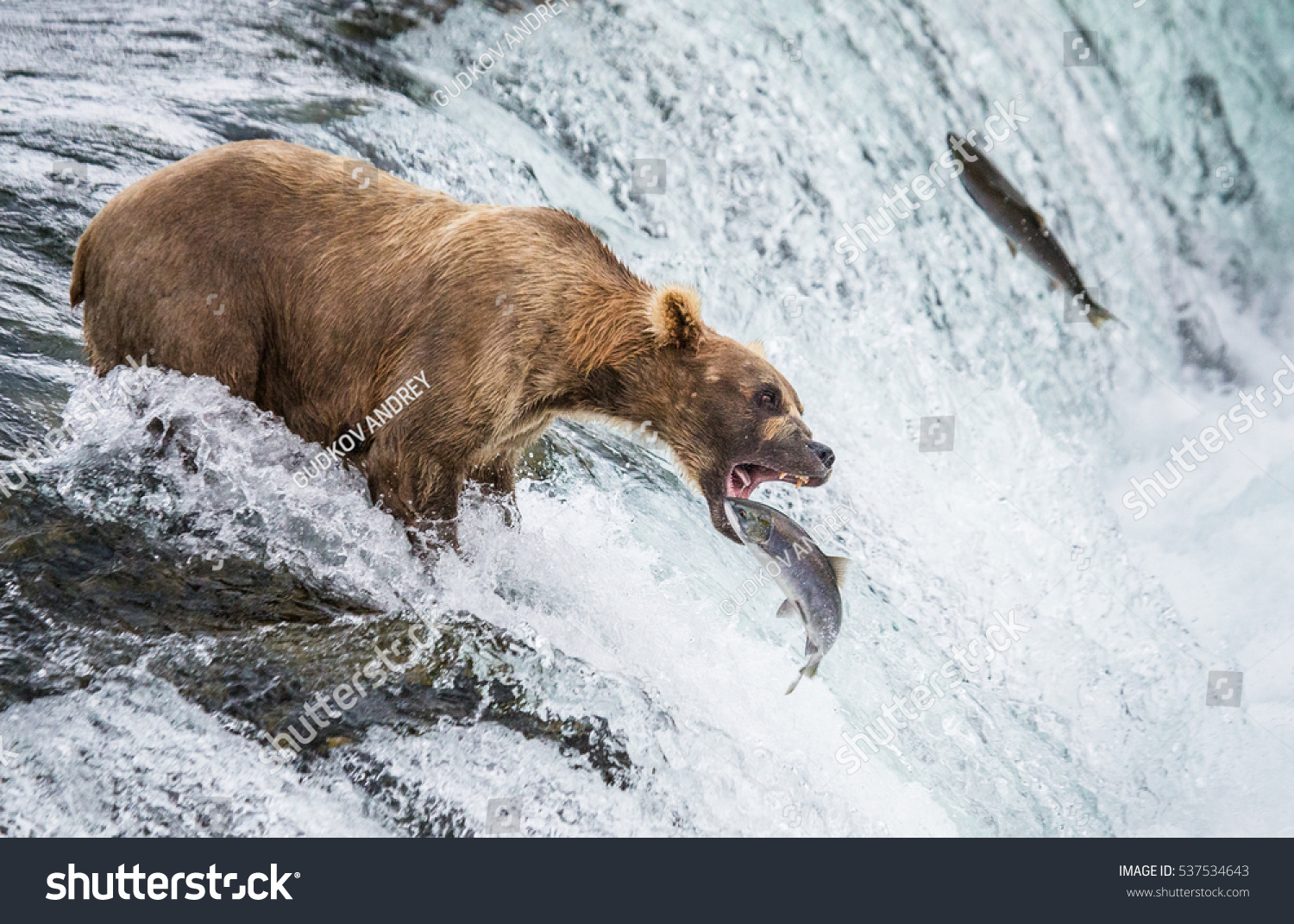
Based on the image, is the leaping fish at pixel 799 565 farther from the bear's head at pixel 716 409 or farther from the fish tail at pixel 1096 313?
the fish tail at pixel 1096 313

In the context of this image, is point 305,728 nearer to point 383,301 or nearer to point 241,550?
point 241,550

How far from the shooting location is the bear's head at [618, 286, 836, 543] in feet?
11.0

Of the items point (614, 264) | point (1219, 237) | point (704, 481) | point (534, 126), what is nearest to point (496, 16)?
point (534, 126)

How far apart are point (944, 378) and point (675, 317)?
364 centimetres

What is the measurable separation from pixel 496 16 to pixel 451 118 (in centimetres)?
132

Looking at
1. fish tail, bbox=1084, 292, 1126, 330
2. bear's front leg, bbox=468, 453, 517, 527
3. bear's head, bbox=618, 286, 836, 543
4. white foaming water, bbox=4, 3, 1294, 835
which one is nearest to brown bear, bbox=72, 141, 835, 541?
bear's head, bbox=618, 286, 836, 543

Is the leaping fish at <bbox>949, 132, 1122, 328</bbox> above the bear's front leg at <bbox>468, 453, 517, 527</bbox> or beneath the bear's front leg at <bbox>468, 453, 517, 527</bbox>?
above

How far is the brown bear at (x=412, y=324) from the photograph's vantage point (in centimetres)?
335

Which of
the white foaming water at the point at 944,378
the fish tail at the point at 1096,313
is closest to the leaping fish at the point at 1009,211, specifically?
the white foaming water at the point at 944,378

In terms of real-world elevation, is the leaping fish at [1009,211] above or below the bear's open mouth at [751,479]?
above

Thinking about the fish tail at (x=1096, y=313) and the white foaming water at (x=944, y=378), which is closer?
the white foaming water at (x=944, y=378)

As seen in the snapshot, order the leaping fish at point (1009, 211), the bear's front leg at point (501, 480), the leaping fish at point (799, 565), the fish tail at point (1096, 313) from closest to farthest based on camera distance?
1. the leaping fish at point (799, 565)
2. the bear's front leg at point (501, 480)
3. the leaping fish at point (1009, 211)
4. the fish tail at point (1096, 313)

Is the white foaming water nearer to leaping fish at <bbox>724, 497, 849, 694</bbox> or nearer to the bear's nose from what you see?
leaping fish at <bbox>724, 497, 849, 694</bbox>

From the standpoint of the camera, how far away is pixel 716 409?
3418 mm
